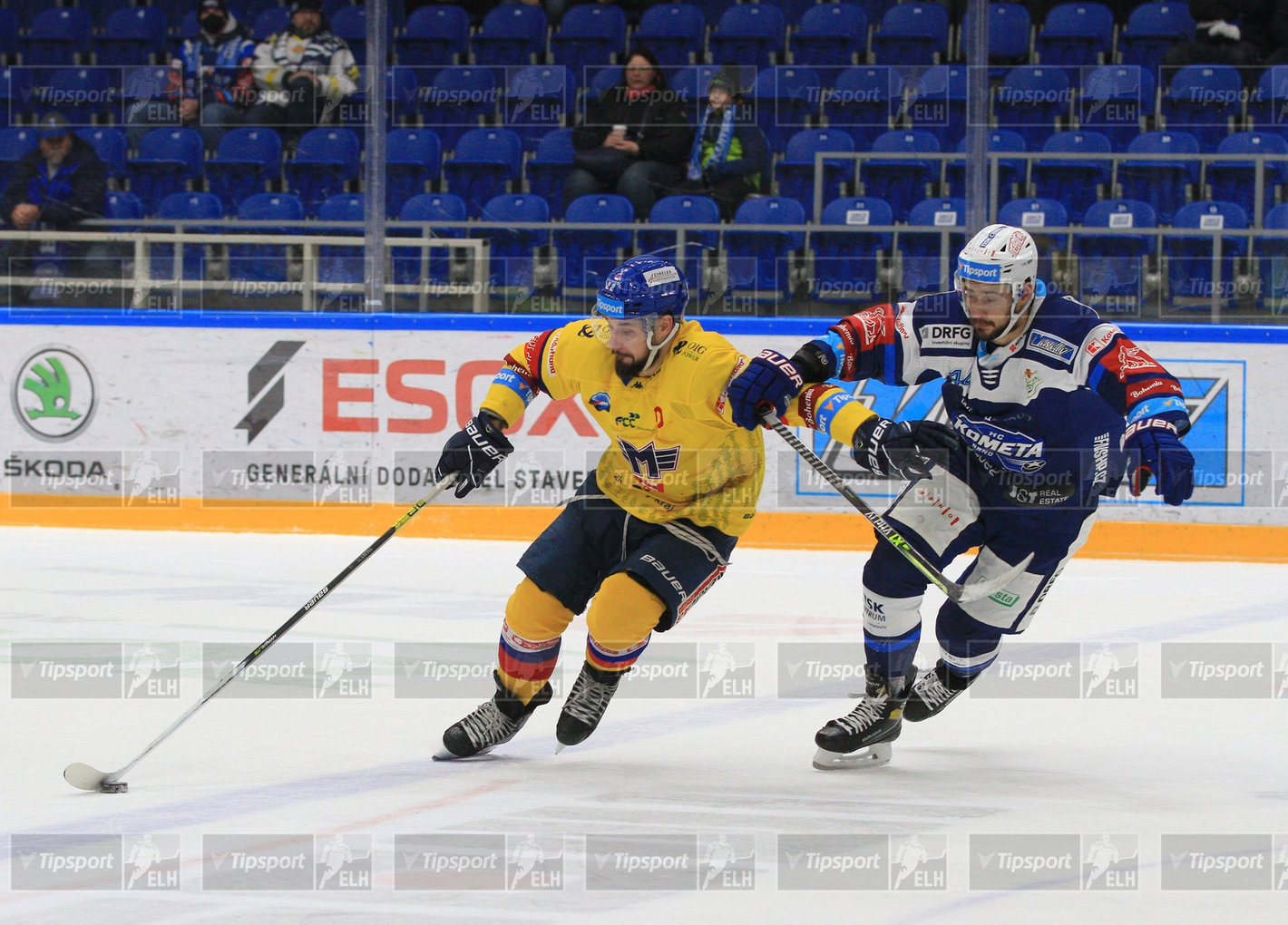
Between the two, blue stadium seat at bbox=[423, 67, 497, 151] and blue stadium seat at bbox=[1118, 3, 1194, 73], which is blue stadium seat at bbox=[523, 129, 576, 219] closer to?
blue stadium seat at bbox=[423, 67, 497, 151]

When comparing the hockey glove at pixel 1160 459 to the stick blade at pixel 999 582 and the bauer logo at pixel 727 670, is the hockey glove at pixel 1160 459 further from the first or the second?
the bauer logo at pixel 727 670

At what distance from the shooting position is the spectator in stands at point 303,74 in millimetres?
9992

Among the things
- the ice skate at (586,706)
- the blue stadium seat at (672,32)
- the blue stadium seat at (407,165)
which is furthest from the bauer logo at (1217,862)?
the blue stadium seat at (672,32)

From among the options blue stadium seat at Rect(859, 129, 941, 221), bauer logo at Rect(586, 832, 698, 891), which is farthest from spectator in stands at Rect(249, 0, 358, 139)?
bauer logo at Rect(586, 832, 698, 891)

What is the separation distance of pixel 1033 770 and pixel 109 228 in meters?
6.11

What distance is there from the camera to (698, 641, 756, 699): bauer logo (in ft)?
17.2

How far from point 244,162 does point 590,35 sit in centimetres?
260

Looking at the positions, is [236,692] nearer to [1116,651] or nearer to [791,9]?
[1116,651]

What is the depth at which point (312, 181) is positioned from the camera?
9430 millimetres

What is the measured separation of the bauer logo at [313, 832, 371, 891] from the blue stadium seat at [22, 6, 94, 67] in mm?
9784

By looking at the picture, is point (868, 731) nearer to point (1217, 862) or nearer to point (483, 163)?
point (1217, 862)

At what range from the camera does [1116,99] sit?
32.3ft

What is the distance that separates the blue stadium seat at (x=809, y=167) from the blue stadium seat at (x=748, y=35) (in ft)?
4.59

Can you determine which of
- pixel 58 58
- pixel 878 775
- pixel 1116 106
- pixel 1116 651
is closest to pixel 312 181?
pixel 58 58
